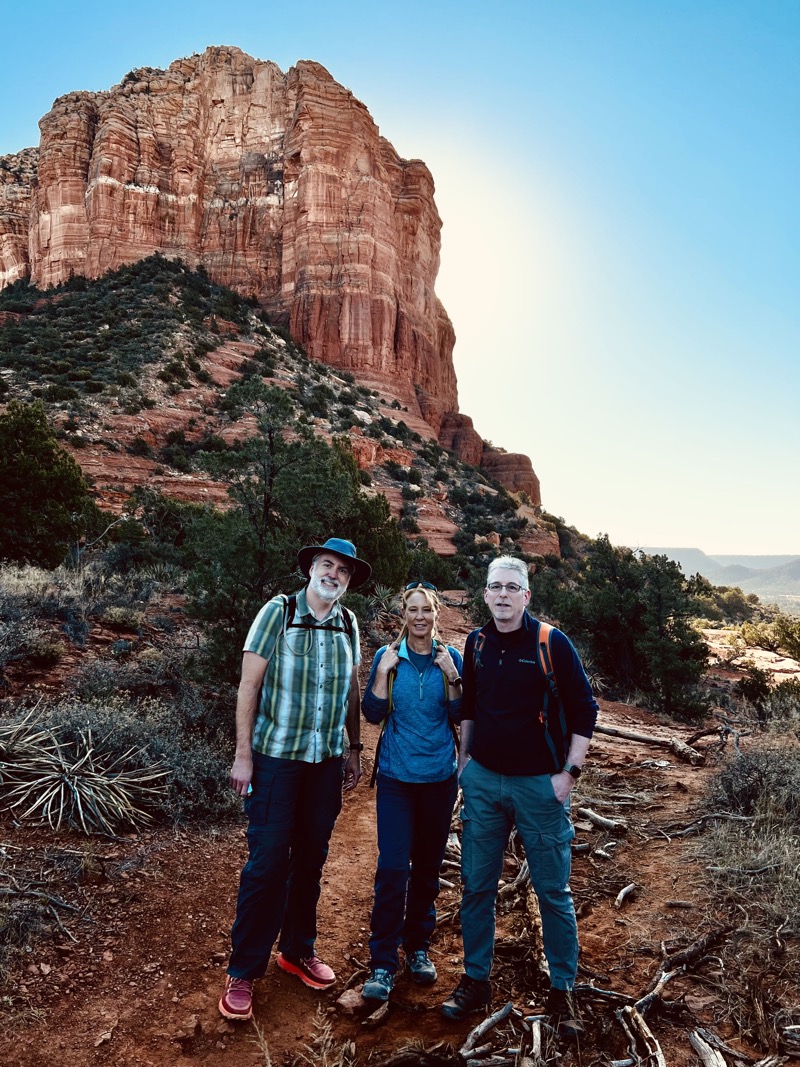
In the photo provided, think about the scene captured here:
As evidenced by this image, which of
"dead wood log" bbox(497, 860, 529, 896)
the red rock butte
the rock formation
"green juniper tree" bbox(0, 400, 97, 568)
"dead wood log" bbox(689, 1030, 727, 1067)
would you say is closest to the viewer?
"dead wood log" bbox(689, 1030, 727, 1067)

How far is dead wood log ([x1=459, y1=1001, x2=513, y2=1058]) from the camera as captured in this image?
8.09ft

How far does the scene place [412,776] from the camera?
9.64 feet

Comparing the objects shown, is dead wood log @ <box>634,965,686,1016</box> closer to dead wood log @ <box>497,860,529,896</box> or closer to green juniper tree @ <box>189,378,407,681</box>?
dead wood log @ <box>497,860,529,896</box>

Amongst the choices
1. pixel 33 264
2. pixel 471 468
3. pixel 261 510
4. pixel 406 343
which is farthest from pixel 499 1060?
pixel 33 264

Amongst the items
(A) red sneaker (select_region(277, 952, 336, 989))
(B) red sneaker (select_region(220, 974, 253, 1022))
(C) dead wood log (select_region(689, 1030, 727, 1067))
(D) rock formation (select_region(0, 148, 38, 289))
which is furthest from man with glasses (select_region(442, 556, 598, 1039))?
(D) rock formation (select_region(0, 148, 38, 289))

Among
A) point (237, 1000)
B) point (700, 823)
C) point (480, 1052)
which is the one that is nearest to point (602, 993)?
point (480, 1052)

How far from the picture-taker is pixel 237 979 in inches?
109

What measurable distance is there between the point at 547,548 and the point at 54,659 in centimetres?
3331

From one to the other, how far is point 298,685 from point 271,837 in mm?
722

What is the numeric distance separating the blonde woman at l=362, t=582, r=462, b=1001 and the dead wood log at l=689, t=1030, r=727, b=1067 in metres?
1.20

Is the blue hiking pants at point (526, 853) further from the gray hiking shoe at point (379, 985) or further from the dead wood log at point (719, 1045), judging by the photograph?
the dead wood log at point (719, 1045)

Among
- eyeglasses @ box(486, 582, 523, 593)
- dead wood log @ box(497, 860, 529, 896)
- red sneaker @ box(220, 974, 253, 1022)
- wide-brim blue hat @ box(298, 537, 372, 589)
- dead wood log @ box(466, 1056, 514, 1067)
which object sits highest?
wide-brim blue hat @ box(298, 537, 372, 589)

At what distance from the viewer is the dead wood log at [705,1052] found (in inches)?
91.9

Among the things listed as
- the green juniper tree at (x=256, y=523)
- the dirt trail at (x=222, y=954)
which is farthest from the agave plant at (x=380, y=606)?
the dirt trail at (x=222, y=954)
